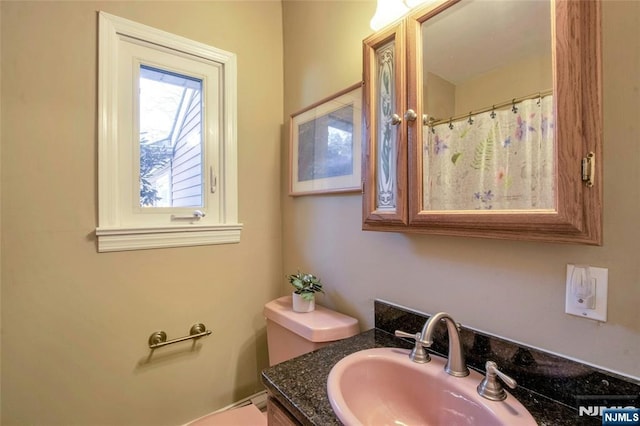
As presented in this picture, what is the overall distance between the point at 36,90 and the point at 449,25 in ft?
4.71

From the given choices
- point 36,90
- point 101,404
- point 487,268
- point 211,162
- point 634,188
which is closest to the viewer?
point 634,188

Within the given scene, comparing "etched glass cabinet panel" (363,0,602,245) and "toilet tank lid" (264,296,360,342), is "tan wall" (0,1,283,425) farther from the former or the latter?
"etched glass cabinet panel" (363,0,602,245)

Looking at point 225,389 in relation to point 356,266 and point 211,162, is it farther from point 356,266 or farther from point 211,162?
point 211,162

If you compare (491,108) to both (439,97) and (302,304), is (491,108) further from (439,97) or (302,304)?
(302,304)

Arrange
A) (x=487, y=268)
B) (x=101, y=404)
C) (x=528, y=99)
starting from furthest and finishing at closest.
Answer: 1. (x=101, y=404)
2. (x=487, y=268)
3. (x=528, y=99)

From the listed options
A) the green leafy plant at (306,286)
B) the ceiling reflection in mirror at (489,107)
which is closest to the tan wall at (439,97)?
the ceiling reflection in mirror at (489,107)

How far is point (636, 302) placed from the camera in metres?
0.61

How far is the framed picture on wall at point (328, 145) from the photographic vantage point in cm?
127

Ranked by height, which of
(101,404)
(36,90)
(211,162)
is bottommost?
(101,404)

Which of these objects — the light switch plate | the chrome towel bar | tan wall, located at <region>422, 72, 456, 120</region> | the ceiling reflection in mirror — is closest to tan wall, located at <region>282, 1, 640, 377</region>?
the light switch plate

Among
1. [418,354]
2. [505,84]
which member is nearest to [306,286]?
[418,354]

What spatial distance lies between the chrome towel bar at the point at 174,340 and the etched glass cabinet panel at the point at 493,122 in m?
1.00

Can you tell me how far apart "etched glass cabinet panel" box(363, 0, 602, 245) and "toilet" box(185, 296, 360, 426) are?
44 cm

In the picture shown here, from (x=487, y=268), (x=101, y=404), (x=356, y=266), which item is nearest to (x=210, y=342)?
(x=101, y=404)
